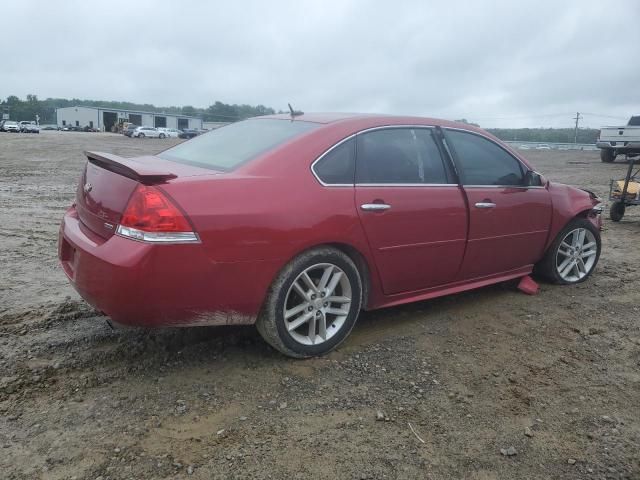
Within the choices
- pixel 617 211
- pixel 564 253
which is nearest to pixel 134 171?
pixel 564 253

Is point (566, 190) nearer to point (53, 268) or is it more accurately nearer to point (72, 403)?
point (72, 403)

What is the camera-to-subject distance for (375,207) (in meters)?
3.54

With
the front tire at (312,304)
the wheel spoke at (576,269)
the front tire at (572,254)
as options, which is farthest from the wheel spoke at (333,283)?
the wheel spoke at (576,269)

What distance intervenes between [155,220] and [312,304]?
3.56 ft

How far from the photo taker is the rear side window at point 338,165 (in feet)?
11.2

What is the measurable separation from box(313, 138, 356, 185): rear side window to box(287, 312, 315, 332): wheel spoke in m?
0.81

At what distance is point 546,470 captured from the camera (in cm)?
246

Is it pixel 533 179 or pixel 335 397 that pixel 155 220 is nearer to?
pixel 335 397

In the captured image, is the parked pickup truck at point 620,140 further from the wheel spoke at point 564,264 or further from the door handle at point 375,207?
the door handle at point 375,207

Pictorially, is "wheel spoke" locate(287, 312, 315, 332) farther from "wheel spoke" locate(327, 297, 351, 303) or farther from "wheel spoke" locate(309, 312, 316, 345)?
"wheel spoke" locate(327, 297, 351, 303)

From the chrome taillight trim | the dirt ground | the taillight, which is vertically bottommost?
the dirt ground

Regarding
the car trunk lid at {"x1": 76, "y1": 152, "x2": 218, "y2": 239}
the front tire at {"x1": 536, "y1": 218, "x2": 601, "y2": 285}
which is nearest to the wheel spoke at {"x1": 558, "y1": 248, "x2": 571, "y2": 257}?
the front tire at {"x1": 536, "y1": 218, "x2": 601, "y2": 285}

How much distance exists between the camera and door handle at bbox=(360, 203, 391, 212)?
3.50 meters

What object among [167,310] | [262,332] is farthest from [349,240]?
[167,310]
